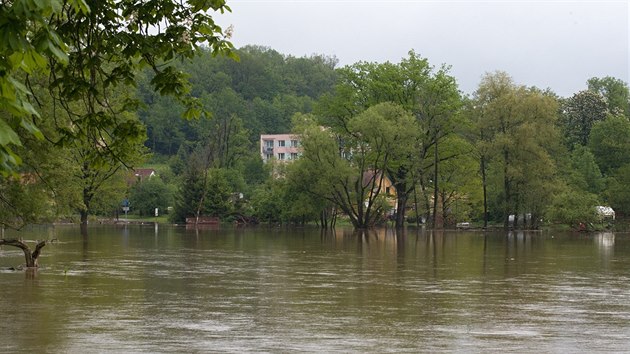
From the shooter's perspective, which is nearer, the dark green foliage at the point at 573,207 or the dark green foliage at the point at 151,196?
the dark green foliage at the point at 573,207

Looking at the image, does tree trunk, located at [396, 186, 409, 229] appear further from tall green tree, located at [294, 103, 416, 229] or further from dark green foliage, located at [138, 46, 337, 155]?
dark green foliage, located at [138, 46, 337, 155]

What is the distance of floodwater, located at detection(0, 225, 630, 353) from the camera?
1714 centimetres

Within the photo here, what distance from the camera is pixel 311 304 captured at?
2330cm

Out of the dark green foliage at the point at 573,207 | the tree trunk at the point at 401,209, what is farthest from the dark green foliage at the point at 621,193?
the tree trunk at the point at 401,209

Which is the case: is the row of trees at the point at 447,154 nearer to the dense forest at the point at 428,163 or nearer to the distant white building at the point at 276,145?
the dense forest at the point at 428,163

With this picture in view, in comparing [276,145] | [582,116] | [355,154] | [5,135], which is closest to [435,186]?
[355,154]

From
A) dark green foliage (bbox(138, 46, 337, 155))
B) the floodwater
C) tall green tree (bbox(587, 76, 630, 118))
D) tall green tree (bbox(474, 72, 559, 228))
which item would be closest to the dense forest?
tall green tree (bbox(474, 72, 559, 228))

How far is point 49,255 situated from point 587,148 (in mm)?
68677

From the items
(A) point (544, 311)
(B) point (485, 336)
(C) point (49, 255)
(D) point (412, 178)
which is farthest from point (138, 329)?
(D) point (412, 178)

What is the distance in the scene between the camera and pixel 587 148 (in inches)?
3829

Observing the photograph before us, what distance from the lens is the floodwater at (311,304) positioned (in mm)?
17141

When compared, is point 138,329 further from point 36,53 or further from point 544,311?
point 36,53

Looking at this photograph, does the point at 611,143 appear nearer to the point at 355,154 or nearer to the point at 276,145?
the point at 355,154

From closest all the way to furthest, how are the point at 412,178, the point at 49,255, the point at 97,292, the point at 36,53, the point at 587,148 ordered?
the point at 36,53, the point at 97,292, the point at 49,255, the point at 412,178, the point at 587,148
